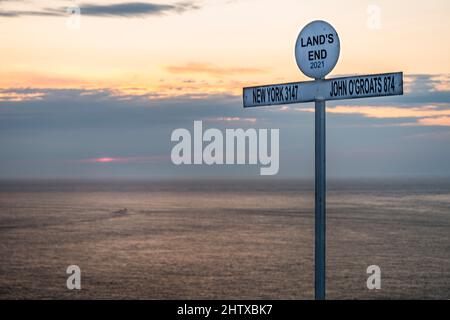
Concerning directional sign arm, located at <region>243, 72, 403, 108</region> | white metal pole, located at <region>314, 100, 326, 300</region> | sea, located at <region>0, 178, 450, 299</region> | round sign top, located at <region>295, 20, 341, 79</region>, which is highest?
round sign top, located at <region>295, 20, 341, 79</region>

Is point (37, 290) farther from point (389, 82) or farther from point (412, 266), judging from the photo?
point (389, 82)

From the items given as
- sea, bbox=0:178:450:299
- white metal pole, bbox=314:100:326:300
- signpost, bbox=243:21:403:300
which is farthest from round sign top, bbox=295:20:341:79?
sea, bbox=0:178:450:299

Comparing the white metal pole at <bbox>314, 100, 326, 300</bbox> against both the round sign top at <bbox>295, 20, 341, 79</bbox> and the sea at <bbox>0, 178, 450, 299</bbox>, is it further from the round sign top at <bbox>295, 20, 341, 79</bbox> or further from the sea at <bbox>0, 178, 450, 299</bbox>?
the sea at <bbox>0, 178, 450, 299</bbox>

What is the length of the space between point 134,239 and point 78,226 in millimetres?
20287

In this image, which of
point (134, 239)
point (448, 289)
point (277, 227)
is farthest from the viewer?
point (277, 227)

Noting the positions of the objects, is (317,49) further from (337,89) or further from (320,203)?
(320,203)

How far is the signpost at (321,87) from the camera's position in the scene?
243 inches

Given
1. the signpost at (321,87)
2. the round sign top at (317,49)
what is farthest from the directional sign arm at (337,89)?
the round sign top at (317,49)

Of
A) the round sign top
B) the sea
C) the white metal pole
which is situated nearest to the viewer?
the white metal pole

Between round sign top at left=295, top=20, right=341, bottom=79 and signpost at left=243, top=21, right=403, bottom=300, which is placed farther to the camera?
round sign top at left=295, top=20, right=341, bottom=79

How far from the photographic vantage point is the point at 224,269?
2185 inches

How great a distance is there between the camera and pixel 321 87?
Answer: 21.2 ft

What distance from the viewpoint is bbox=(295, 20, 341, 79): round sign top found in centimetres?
632

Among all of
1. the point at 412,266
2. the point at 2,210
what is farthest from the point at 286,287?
the point at 2,210
